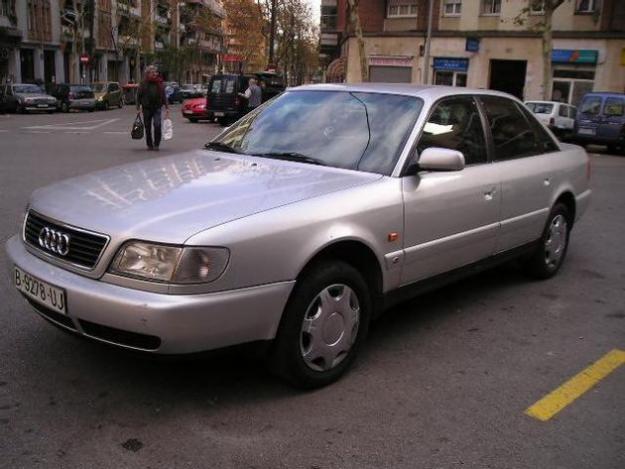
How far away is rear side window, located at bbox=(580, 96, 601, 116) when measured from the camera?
2044 cm

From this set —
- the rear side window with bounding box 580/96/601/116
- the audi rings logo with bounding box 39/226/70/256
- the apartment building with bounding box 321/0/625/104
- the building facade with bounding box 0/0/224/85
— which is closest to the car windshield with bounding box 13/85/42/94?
the building facade with bounding box 0/0/224/85

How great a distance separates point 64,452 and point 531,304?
3.58 m

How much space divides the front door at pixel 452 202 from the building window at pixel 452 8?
33124 mm

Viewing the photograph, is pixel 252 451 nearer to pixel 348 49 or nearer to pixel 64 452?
pixel 64 452

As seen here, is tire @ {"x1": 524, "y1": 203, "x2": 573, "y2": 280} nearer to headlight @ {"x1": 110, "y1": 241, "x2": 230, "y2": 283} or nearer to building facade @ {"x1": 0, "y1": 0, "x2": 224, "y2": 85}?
headlight @ {"x1": 110, "y1": 241, "x2": 230, "y2": 283}

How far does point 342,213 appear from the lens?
350 centimetres

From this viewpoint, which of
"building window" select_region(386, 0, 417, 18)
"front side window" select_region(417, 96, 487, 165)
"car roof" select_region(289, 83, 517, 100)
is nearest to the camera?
"front side window" select_region(417, 96, 487, 165)

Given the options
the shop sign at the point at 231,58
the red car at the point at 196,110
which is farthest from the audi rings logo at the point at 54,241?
the shop sign at the point at 231,58

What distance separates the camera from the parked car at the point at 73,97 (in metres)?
34.5

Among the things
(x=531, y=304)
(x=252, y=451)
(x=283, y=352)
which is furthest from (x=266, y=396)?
(x=531, y=304)

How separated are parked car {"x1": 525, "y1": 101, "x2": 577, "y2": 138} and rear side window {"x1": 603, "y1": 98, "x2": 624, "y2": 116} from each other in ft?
7.41

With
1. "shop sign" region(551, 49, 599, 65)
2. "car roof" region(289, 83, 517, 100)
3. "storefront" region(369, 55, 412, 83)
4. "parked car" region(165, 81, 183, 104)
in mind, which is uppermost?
"shop sign" region(551, 49, 599, 65)

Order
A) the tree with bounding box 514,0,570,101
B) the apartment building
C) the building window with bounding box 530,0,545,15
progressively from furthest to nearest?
the apartment building
the building window with bounding box 530,0,545,15
the tree with bounding box 514,0,570,101

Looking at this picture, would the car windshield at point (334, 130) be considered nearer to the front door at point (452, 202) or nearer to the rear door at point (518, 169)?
the front door at point (452, 202)
